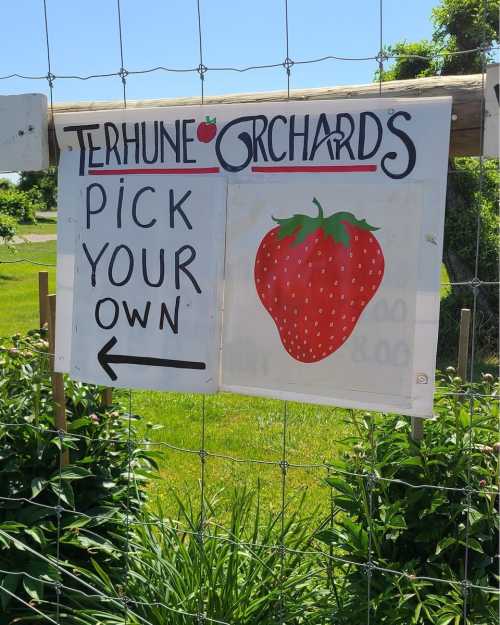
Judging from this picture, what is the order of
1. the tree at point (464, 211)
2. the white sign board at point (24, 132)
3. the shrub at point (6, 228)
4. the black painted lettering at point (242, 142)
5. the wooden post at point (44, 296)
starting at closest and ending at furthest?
the black painted lettering at point (242, 142)
the white sign board at point (24, 132)
the wooden post at point (44, 296)
the tree at point (464, 211)
the shrub at point (6, 228)

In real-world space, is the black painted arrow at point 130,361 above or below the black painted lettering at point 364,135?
below

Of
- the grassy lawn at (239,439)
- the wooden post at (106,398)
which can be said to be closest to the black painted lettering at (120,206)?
the wooden post at (106,398)

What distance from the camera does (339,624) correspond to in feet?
7.48

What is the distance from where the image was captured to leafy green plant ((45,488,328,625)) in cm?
241

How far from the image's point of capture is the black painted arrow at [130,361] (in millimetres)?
2180

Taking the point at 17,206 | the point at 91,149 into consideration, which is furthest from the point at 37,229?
the point at 91,149

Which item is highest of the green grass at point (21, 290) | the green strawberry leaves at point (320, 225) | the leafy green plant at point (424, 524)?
the green strawberry leaves at point (320, 225)

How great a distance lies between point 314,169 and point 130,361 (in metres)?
0.76

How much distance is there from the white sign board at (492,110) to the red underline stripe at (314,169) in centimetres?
28

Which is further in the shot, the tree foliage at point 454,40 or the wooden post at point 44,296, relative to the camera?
the tree foliage at point 454,40

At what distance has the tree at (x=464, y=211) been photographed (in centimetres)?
811

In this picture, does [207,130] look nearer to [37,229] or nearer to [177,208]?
[177,208]

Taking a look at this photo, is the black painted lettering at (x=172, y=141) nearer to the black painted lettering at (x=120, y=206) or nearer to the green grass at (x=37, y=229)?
the black painted lettering at (x=120, y=206)

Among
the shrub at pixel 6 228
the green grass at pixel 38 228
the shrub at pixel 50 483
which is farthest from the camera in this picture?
the green grass at pixel 38 228
